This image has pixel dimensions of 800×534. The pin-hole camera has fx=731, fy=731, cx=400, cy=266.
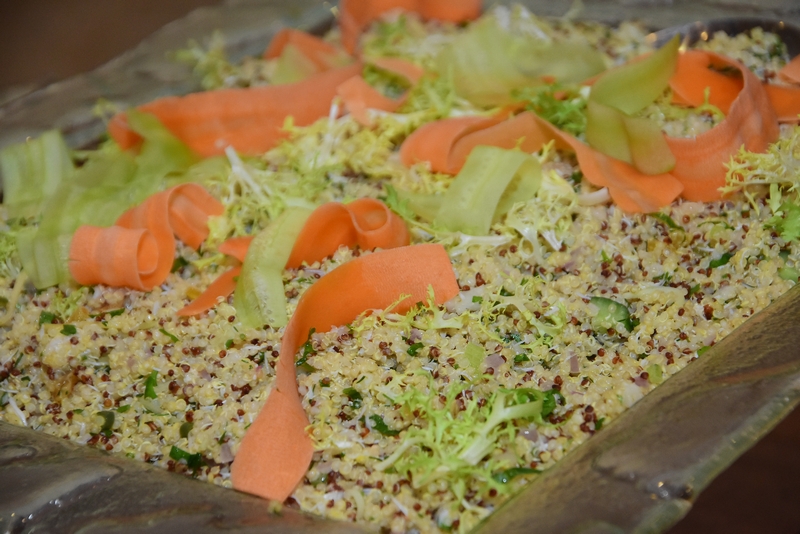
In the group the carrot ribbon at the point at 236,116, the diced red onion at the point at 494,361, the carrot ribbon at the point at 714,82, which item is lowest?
the diced red onion at the point at 494,361

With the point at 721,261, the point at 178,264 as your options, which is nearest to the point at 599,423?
the point at 721,261

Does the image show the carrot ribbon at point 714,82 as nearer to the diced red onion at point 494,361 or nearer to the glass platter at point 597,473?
the glass platter at point 597,473

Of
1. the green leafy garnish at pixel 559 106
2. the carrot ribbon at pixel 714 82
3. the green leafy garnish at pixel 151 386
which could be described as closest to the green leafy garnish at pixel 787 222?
the carrot ribbon at pixel 714 82

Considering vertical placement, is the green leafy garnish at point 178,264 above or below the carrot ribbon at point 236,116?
below

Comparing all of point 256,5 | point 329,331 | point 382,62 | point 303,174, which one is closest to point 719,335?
point 329,331

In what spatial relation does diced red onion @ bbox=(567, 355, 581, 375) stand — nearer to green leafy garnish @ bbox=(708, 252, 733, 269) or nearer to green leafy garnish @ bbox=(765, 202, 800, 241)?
green leafy garnish @ bbox=(708, 252, 733, 269)

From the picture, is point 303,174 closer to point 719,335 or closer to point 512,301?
point 512,301
